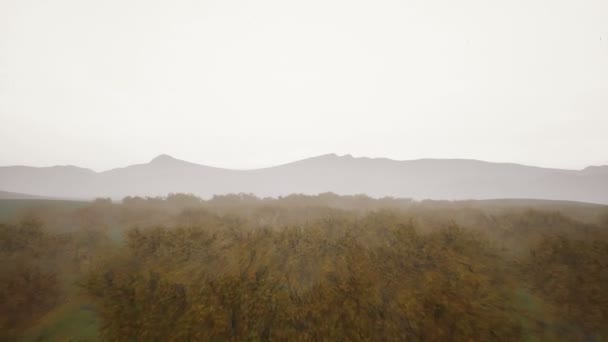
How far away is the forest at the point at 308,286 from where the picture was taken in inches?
348

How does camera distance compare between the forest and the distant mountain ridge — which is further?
the distant mountain ridge

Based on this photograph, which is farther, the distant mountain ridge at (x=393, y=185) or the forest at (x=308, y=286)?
the distant mountain ridge at (x=393, y=185)

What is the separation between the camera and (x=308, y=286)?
33.7ft

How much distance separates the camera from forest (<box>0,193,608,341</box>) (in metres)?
8.85

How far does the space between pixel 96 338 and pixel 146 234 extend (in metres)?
4.49

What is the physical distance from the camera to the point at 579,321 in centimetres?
991

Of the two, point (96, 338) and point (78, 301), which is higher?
point (78, 301)

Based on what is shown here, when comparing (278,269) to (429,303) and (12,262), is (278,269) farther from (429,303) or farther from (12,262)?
(12,262)

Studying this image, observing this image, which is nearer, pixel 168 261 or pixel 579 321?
pixel 579 321

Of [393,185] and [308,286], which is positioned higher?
[393,185]

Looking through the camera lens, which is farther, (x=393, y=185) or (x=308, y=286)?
(x=393, y=185)

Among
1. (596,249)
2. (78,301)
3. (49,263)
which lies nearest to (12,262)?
(49,263)

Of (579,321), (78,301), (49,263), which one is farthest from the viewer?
(49,263)

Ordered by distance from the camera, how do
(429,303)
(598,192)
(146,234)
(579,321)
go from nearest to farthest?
(429,303)
(579,321)
(146,234)
(598,192)
